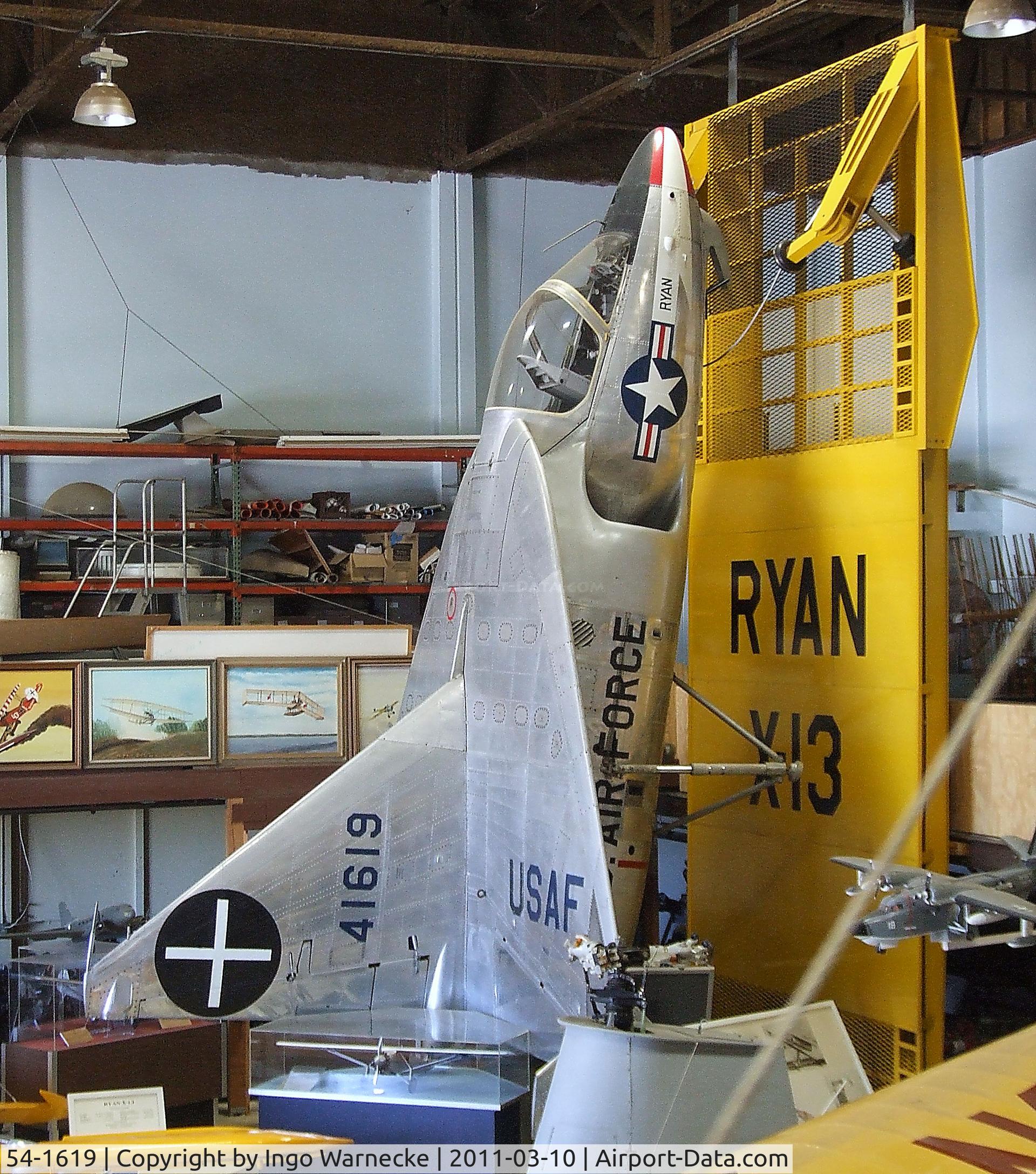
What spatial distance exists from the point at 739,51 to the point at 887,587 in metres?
7.90

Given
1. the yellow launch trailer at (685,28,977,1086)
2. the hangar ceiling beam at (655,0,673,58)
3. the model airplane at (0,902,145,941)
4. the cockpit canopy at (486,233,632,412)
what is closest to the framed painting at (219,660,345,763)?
the model airplane at (0,902,145,941)

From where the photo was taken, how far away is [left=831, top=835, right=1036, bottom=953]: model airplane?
4.70 m

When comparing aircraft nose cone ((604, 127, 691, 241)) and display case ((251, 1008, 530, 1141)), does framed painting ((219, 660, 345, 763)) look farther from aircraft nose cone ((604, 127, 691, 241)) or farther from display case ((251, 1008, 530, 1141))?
aircraft nose cone ((604, 127, 691, 241))

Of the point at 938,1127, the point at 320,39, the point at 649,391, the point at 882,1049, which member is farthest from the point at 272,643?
the point at 938,1127

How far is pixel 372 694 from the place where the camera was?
8.17 metres

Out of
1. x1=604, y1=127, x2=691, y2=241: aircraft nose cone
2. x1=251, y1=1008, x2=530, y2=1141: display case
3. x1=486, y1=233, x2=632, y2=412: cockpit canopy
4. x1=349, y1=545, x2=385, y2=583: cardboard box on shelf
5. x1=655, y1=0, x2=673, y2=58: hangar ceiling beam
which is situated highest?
x1=655, y1=0, x2=673, y2=58: hangar ceiling beam

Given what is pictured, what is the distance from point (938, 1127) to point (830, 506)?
161 inches

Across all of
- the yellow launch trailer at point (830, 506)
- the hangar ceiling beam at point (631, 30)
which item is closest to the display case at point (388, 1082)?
the yellow launch trailer at point (830, 506)

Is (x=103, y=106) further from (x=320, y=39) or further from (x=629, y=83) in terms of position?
(x=629, y=83)

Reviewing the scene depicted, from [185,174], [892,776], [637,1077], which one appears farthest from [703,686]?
[185,174]

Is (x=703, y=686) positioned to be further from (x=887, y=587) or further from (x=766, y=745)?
(x=887, y=587)

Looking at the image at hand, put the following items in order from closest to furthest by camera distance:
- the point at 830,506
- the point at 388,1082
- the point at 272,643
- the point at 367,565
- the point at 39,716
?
the point at 388,1082
the point at 830,506
the point at 39,716
the point at 272,643
the point at 367,565

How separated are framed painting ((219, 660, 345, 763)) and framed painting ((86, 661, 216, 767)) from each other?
0.13 meters

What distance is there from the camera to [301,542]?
11.0 meters
